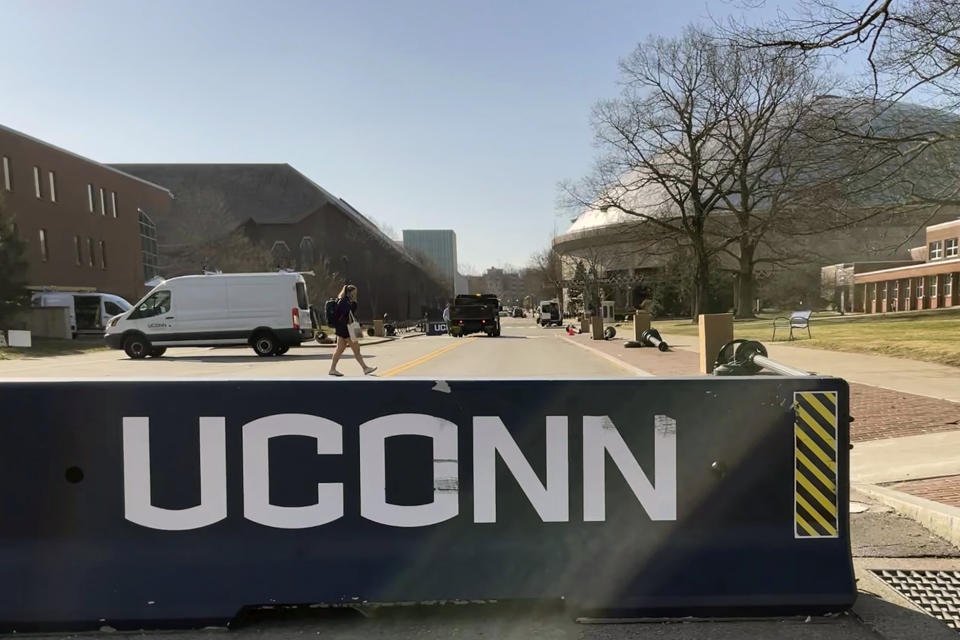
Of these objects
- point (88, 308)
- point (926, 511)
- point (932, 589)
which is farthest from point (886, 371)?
point (88, 308)

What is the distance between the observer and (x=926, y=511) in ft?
14.5

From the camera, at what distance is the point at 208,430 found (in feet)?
10.4

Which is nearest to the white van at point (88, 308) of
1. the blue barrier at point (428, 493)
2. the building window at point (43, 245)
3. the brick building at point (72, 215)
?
the brick building at point (72, 215)

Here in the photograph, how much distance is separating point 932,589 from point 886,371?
429 inches

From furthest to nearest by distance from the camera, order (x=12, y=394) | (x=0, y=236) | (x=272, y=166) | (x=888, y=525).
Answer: (x=272, y=166) < (x=0, y=236) < (x=888, y=525) < (x=12, y=394)

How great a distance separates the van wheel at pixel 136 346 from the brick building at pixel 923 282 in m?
55.6

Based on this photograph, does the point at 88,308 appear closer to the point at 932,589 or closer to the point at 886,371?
the point at 886,371

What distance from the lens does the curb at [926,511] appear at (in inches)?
164

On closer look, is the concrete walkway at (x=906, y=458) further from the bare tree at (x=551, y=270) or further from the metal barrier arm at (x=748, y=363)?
the bare tree at (x=551, y=270)

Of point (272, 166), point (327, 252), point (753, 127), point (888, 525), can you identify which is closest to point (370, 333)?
point (753, 127)

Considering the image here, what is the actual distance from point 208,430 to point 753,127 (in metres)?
45.9

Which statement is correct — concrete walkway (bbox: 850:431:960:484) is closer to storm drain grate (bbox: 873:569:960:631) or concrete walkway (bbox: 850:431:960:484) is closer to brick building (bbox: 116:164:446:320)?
storm drain grate (bbox: 873:569:960:631)

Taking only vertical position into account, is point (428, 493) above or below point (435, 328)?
above

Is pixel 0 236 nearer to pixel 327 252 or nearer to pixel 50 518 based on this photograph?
pixel 50 518
